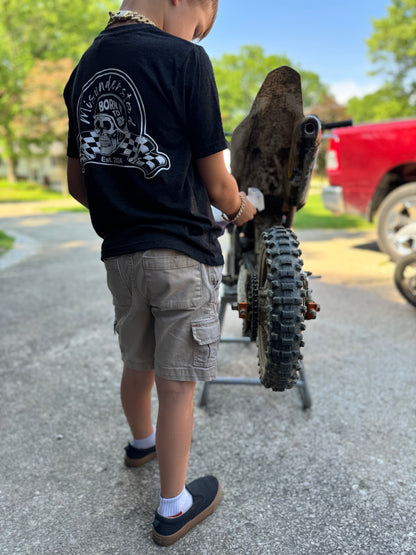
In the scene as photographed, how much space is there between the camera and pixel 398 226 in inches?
220

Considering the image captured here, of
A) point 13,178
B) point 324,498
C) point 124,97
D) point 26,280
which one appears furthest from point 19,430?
point 13,178

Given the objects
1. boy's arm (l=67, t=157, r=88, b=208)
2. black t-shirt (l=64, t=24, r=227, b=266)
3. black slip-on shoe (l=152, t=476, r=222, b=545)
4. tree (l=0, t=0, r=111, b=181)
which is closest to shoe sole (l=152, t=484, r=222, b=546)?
black slip-on shoe (l=152, t=476, r=222, b=545)

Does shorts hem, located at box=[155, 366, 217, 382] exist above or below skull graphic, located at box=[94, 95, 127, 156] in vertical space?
below

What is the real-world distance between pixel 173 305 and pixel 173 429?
1.46ft

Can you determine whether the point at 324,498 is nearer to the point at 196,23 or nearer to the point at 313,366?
the point at 313,366

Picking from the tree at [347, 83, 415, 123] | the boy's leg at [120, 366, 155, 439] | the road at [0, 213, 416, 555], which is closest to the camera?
the road at [0, 213, 416, 555]

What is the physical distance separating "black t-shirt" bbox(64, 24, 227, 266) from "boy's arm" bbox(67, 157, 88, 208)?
0.20 metres

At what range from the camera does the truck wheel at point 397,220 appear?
5391mm

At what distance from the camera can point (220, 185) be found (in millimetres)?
1534

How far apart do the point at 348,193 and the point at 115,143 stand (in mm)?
5060

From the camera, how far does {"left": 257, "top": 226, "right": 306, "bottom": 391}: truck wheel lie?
159cm

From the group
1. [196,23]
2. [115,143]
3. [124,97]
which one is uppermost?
[196,23]

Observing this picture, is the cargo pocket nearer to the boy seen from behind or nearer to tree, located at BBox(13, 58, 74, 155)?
the boy seen from behind

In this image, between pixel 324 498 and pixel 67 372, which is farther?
pixel 67 372
